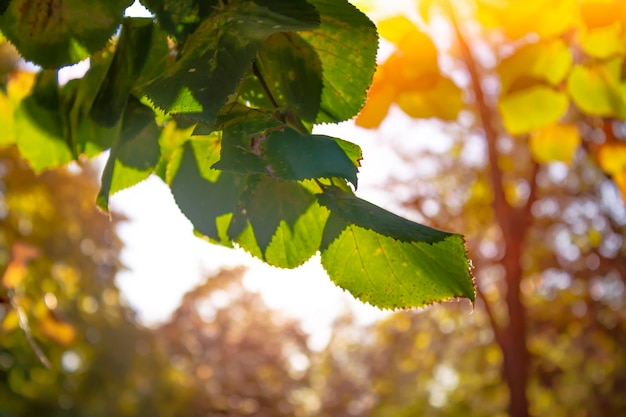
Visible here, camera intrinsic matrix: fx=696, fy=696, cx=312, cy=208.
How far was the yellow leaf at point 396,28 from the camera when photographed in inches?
49.3

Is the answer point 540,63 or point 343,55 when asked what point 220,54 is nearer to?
point 343,55

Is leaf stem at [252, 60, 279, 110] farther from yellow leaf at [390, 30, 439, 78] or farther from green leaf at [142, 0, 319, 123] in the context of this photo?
yellow leaf at [390, 30, 439, 78]

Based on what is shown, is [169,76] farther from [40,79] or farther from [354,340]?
[354,340]

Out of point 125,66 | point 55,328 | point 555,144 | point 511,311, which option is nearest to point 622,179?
point 555,144

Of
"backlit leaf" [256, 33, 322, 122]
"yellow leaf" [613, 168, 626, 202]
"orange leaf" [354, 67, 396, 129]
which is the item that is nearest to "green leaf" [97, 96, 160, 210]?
"backlit leaf" [256, 33, 322, 122]

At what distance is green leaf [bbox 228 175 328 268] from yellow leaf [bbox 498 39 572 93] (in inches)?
32.7

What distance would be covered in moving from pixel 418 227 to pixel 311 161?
8cm

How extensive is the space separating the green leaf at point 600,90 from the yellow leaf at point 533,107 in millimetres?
31

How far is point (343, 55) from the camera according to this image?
0.54 m

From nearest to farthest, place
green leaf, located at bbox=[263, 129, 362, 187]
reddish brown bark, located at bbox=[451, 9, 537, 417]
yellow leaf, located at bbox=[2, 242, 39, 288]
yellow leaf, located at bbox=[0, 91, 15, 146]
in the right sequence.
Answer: green leaf, located at bbox=[263, 129, 362, 187]
yellow leaf, located at bbox=[0, 91, 15, 146]
reddish brown bark, located at bbox=[451, 9, 537, 417]
yellow leaf, located at bbox=[2, 242, 39, 288]

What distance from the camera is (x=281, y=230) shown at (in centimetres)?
52

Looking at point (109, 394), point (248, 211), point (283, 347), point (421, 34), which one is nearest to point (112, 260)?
point (109, 394)

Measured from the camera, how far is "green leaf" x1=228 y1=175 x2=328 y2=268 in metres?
0.50

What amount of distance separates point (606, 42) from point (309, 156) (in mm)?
936
